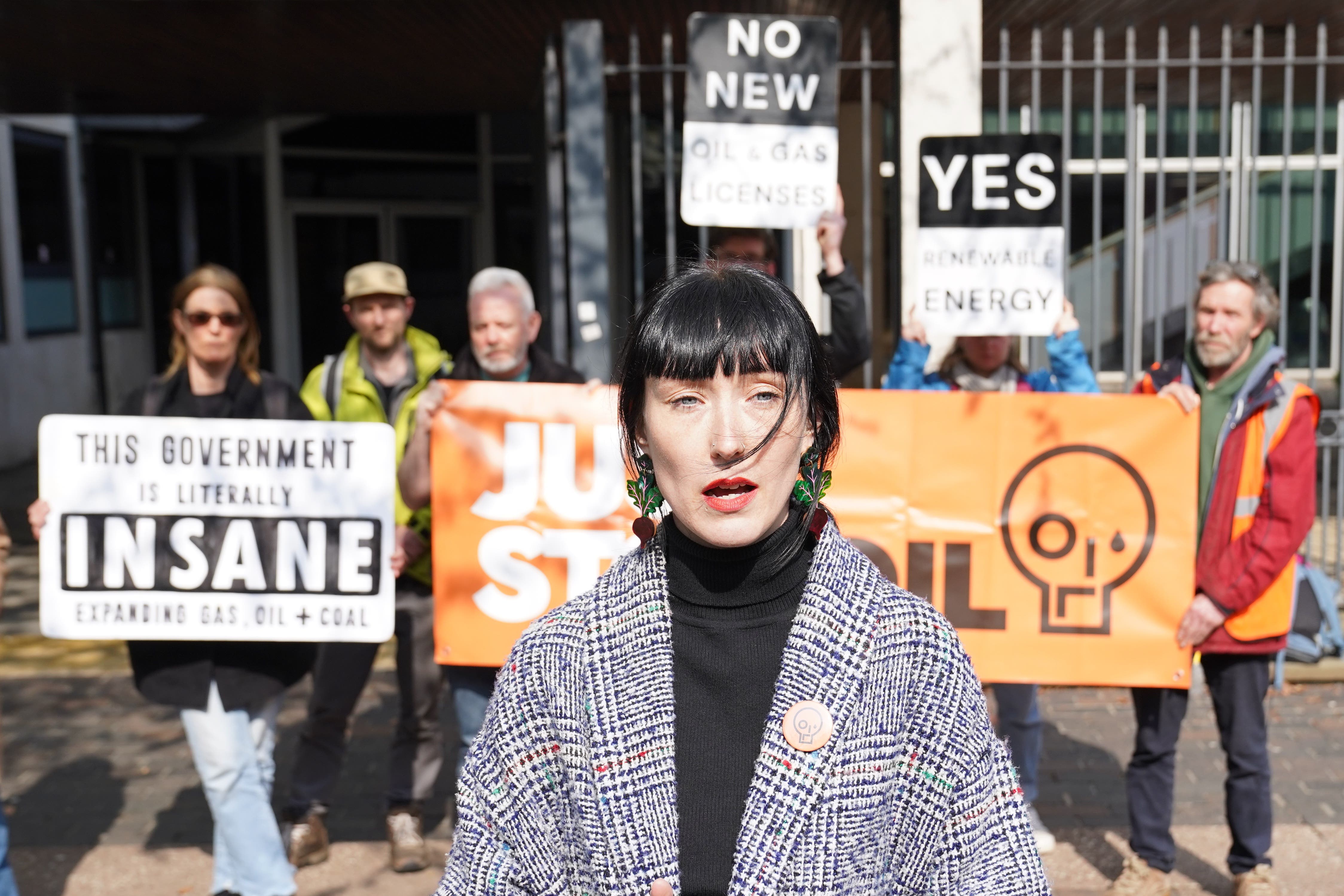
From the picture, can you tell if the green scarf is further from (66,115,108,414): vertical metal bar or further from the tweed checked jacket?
(66,115,108,414): vertical metal bar

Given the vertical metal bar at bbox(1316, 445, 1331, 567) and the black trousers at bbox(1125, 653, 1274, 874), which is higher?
the vertical metal bar at bbox(1316, 445, 1331, 567)

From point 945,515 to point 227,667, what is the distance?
7.92 ft

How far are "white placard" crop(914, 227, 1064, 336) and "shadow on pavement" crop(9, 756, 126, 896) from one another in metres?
3.75

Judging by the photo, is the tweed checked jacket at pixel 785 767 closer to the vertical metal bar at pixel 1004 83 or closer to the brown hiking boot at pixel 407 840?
the brown hiking boot at pixel 407 840

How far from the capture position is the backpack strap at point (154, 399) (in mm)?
4258

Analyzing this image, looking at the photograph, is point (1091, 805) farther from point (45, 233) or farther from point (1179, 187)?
point (45, 233)

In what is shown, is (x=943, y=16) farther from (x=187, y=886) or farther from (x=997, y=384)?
(x=187, y=886)

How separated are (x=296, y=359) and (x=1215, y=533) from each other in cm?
1369

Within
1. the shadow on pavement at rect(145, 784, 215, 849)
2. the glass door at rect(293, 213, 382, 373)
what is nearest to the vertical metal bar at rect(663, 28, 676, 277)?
the shadow on pavement at rect(145, 784, 215, 849)

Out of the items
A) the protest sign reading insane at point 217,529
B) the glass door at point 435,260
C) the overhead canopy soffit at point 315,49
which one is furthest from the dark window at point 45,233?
the protest sign reading insane at point 217,529

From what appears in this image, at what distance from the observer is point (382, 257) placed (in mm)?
16219

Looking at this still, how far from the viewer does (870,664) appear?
1.69 meters

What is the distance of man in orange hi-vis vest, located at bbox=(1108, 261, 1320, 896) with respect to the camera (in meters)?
4.12

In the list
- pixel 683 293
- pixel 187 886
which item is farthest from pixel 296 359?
pixel 683 293
